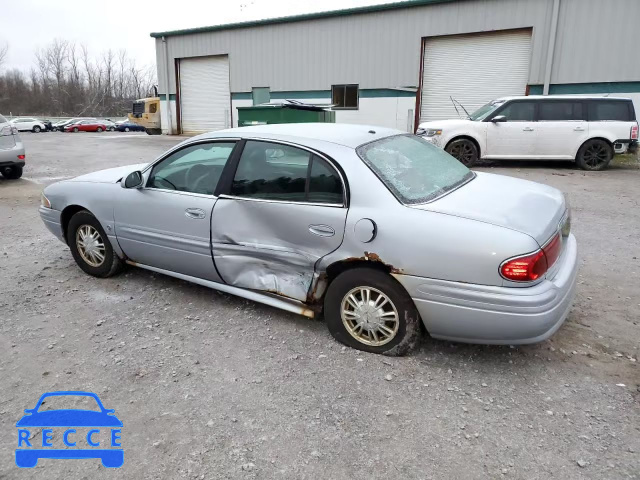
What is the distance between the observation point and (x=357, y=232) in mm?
3092

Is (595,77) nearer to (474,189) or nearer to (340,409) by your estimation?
(474,189)

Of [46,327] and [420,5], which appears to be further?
[420,5]

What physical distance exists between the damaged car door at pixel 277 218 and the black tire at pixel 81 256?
1382 mm

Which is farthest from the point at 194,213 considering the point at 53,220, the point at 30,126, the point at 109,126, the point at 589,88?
the point at 30,126

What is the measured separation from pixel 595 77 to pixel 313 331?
53.7 feet

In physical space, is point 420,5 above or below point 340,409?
above

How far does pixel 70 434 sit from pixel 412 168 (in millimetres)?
2703

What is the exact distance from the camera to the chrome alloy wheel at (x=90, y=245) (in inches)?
180

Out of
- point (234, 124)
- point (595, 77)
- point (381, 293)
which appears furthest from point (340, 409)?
point (234, 124)

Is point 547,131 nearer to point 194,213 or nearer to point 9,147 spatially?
point 194,213

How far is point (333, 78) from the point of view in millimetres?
20531

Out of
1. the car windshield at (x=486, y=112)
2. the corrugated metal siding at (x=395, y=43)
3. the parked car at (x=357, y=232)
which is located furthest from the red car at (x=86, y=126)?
the parked car at (x=357, y=232)

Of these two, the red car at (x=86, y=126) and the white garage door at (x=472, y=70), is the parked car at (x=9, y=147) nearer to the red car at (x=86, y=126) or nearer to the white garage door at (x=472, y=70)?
the white garage door at (x=472, y=70)

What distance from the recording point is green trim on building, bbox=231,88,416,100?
19.3 meters
